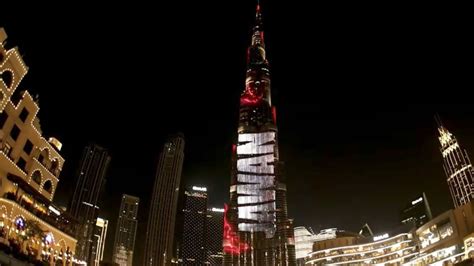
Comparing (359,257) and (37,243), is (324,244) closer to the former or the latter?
(359,257)

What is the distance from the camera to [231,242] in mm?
167000

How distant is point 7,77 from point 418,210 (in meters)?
178

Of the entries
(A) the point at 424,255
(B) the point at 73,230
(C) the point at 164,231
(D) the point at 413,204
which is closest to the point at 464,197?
(D) the point at 413,204

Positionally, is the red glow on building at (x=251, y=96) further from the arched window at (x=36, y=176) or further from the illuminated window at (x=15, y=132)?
the illuminated window at (x=15, y=132)

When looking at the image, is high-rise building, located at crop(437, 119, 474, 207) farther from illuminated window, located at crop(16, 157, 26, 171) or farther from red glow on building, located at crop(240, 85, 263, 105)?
illuminated window, located at crop(16, 157, 26, 171)

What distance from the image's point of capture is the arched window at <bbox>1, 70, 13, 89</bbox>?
44.3 m

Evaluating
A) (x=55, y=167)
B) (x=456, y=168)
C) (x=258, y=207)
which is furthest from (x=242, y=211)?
(x=55, y=167)

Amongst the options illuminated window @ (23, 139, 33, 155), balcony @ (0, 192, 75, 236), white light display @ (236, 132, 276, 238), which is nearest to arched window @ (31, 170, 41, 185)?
illuminated window @ (23, 139, 33, 155)

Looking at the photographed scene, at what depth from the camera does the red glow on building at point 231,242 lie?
166 m

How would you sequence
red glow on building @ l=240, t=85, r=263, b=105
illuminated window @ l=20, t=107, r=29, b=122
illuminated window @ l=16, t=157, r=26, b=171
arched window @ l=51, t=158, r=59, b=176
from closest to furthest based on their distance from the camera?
illuminated window @ l=20, t=107, r=29, b=122
illuminated window @ l=16, t=157, r=26, b=171
arched window @ l=51, t=158, r=59, b=176
red glow on building @ l=240, t=85, r=263, b=105

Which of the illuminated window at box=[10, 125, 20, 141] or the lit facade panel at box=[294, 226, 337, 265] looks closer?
the illuminated window at box=[10, 125, 20, 141]

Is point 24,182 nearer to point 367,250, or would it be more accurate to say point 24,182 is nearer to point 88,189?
point 367,250

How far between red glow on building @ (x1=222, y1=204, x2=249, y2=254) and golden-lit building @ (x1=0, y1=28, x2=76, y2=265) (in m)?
113

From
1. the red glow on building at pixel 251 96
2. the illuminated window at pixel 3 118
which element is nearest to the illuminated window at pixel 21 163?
the illuminated window at pixel 3 118
